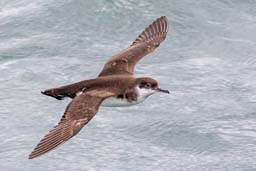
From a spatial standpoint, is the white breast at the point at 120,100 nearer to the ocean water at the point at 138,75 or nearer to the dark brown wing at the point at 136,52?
the dark brown wing at the point at 136,52

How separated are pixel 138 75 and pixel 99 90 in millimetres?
3896

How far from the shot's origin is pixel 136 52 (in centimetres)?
1468

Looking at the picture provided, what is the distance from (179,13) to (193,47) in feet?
4.92

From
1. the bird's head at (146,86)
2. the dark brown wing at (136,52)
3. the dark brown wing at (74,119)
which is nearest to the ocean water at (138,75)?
the dark brown wing at (136,52)

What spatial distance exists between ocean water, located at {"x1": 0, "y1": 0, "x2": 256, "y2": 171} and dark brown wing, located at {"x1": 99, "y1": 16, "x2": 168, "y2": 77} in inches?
43.2

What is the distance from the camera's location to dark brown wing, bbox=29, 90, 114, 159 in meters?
11.4

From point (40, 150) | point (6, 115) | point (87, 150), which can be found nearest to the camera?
point (40, 150)

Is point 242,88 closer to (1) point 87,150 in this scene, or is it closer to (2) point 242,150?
(2) point 242,150

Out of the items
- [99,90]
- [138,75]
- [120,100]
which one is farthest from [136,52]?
[138,75]

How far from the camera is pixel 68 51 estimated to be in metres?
17.9

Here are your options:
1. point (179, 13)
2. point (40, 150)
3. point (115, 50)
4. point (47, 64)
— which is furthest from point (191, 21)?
point (40, 150)

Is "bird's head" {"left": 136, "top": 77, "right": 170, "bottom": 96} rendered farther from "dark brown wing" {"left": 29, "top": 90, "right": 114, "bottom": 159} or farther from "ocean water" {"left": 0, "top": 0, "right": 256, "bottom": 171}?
"ocean water" {"left": 0, "top": 0, "right": 256, "bottom": 171}

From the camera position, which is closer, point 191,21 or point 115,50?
point 115,50

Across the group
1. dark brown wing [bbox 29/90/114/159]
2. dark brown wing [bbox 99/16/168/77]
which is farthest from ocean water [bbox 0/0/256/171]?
dark brown wing [bbox 29/90/114/159]
